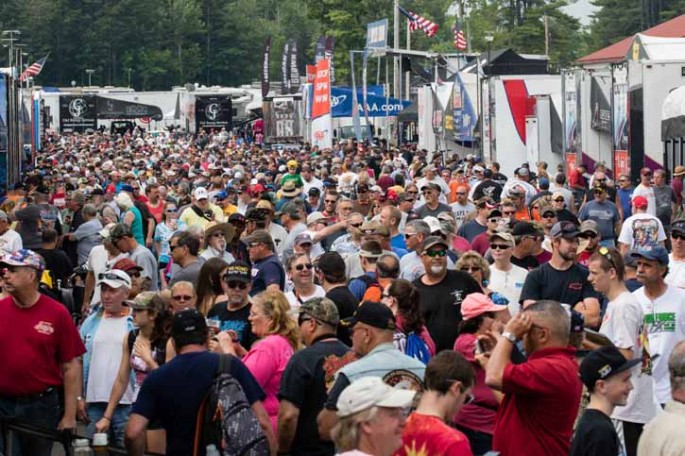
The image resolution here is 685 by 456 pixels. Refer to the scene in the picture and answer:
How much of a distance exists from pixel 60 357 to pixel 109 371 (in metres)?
0.74

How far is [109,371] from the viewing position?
1003 cm

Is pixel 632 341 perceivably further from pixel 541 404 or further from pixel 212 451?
pixel 212 451

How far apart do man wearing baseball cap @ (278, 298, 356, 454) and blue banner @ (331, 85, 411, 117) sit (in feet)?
162

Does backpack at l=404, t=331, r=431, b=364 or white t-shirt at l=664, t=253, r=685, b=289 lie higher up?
white t-shirt at l=664, t=253, r=685, b=289

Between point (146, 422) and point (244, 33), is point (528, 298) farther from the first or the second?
point (244, 33)

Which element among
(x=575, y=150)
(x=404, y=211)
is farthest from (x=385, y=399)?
(x=575, y=150)

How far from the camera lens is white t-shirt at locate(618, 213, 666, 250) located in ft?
51.4

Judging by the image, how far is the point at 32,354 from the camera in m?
9.20

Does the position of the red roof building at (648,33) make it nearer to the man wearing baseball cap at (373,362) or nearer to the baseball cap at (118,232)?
the baseball cap at (118,232)

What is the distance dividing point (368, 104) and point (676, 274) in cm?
4844

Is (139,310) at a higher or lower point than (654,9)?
lower

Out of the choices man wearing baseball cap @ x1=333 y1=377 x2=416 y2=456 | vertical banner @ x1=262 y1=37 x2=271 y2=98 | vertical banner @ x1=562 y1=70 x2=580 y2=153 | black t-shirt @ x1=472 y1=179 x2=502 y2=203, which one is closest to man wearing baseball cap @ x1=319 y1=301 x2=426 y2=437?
man wearing baseball cap @ x1=333 y1=377 x2=416 y2=456

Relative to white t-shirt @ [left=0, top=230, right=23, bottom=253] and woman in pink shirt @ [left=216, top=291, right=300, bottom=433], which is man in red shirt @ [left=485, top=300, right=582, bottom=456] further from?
white t-shirt @ [left=0, top=230, right=23, bottom=253]

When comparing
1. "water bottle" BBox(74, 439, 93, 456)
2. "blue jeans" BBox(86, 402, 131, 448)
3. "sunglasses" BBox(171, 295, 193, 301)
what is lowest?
"blue jeans" BBox(86, 402, 131, 448)
